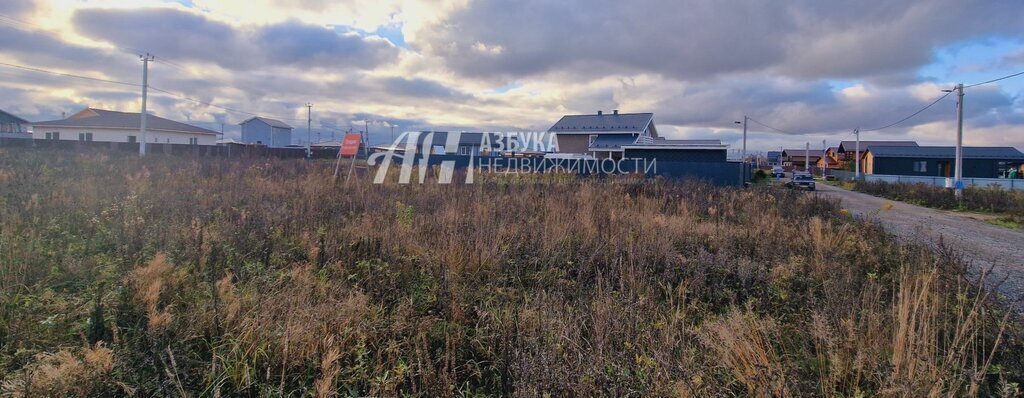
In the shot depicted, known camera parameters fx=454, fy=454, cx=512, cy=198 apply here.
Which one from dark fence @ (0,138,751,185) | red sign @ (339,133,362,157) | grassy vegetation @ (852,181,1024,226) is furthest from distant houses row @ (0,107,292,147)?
grassy vegetation @ (852,181,1024,226)

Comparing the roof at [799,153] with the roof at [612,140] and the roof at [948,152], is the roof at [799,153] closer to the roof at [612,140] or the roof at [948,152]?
the roof at [948,152]

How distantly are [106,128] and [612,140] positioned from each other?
1792 inches

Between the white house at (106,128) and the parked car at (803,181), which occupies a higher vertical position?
the white house at (106,128)

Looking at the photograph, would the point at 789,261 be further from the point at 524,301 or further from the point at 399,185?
the point at 399,185

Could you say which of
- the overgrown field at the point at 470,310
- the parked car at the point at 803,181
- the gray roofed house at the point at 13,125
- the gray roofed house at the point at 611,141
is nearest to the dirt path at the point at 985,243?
the overgrown field at the point at 470,310

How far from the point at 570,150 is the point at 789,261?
36358mm

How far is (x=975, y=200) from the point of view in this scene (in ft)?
49.7

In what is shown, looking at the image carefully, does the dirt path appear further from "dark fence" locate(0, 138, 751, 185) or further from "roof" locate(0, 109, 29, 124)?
"roof" locate(0, 109, 29, 124)

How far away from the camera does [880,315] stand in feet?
9.19

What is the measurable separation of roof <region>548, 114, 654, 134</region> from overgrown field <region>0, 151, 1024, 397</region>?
32.8 meters

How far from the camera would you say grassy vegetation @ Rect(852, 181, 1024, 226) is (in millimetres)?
12670

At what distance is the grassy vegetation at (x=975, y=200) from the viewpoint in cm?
1267

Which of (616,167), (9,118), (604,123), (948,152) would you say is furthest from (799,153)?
(9,118)

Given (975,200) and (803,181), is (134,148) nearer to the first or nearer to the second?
(975,200)
